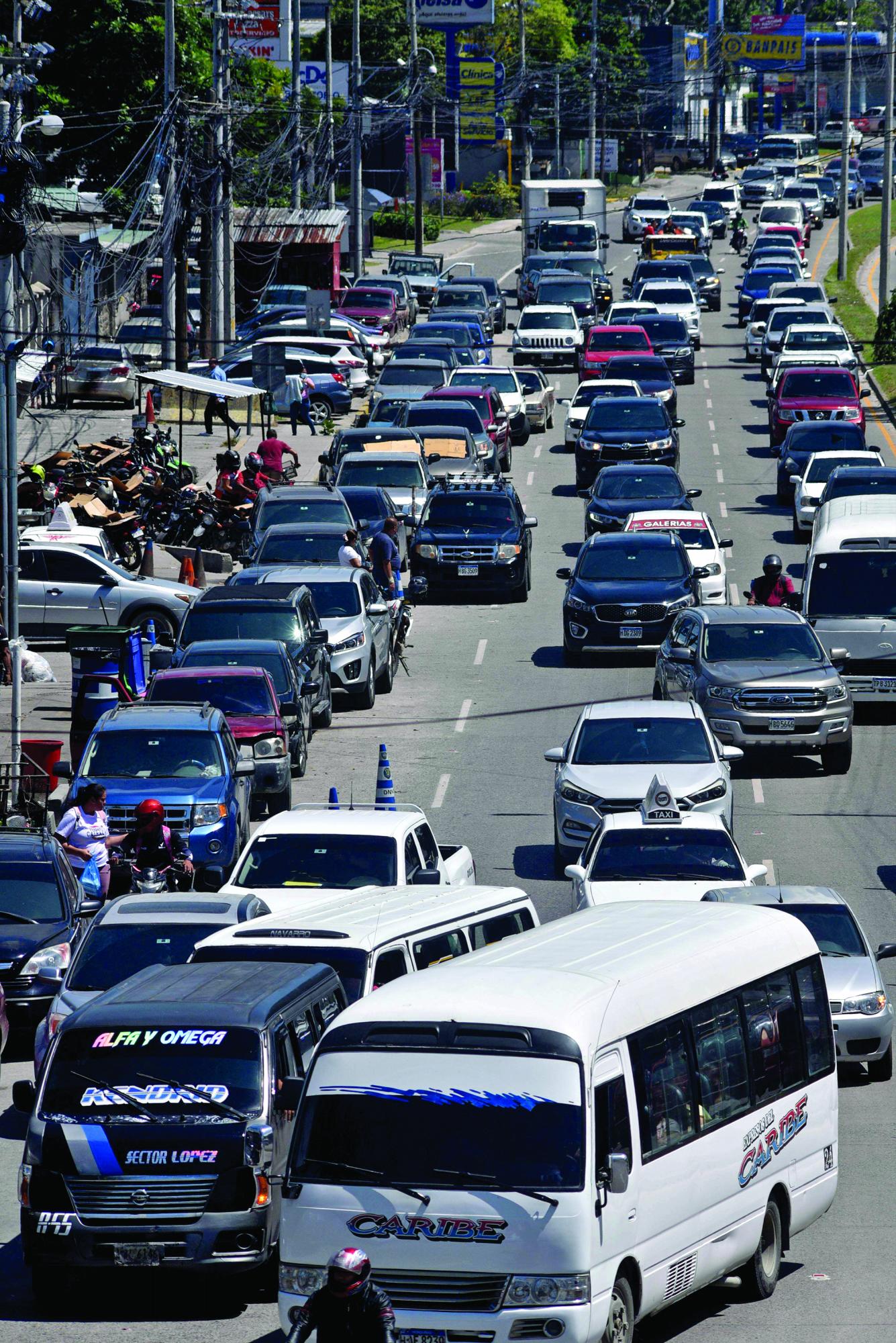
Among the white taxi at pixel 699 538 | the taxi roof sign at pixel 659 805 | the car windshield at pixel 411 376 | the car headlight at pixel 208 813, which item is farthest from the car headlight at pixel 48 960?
the car windshield at pixel 411 376

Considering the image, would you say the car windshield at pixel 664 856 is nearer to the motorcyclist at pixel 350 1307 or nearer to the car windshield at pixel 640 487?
the motorcyclist at pixel 350 1307

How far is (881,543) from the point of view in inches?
1165

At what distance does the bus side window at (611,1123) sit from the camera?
1017 centimetres

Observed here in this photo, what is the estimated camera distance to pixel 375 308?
65.6 m

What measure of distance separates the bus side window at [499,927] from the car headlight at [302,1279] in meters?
4.93

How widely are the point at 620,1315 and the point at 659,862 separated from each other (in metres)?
9.01

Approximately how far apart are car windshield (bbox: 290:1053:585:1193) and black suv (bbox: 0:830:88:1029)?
7680mm

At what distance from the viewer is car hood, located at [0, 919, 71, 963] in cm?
1778

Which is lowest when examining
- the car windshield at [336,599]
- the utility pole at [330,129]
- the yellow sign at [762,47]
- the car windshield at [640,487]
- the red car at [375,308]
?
the car windshield at [336,599]

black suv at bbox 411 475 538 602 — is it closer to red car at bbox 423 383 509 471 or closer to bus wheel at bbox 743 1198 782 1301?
red car at bbox 423 383 509 471

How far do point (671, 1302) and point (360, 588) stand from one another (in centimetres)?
1964

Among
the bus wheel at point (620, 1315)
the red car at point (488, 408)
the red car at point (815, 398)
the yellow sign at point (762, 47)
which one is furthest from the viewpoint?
the yellow sign at point (762, 47)

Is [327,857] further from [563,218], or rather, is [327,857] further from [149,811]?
[563,218]

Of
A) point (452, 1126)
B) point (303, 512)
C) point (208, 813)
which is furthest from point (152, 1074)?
point (303, 512)
